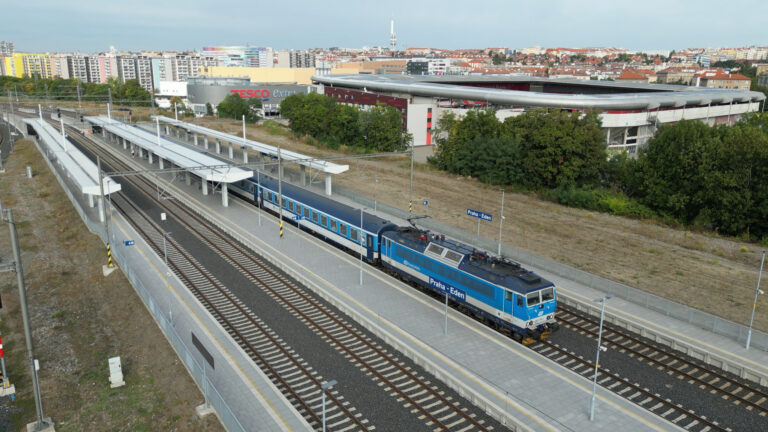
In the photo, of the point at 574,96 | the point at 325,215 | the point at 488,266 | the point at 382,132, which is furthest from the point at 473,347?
the point at 574,96

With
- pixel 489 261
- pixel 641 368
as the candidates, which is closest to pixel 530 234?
pixel 489 261

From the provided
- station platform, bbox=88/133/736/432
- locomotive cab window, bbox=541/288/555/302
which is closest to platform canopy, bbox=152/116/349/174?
station platform, bbox=88/133/736/432

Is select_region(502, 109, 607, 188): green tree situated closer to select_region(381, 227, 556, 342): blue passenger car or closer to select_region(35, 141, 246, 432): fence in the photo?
select_region(381, 227, 556, 342): blue passenger car

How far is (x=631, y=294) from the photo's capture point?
27.5m

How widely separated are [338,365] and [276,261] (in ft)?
41.2

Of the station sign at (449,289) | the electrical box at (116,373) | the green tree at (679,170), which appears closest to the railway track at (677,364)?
the station sign at (449,289)

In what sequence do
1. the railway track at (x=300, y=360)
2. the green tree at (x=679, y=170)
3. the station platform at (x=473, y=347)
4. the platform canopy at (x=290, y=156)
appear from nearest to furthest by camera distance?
the station platform at (x=473, y=347), the railway track at (x=300, y=360), the green tree at (x=679, y=170), the platform canopy at (x=290, y=156)

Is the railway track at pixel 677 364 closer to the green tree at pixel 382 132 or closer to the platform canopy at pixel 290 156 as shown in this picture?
the platform canopy at pixel 290 156

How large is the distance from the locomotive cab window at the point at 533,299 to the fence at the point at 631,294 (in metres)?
7.92

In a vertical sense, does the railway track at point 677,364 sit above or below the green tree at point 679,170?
below

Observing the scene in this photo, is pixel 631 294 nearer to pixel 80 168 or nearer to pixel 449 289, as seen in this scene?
pixel 449 289

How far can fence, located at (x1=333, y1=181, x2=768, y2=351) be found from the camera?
23441mm

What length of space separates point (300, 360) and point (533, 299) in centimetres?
1023

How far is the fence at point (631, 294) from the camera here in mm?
23441
